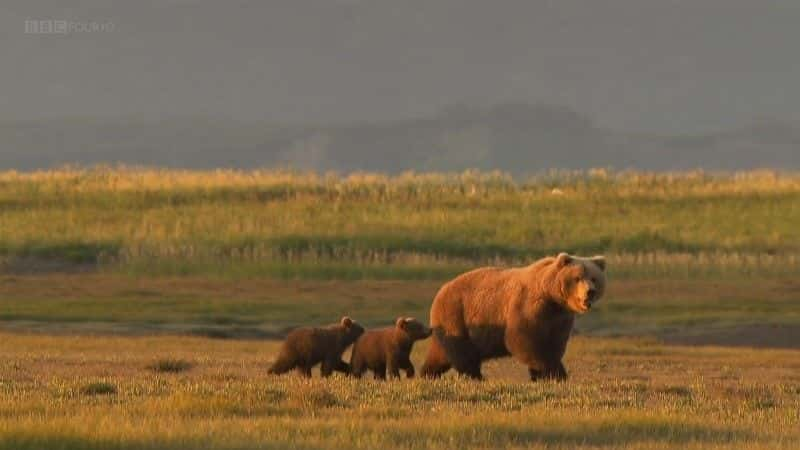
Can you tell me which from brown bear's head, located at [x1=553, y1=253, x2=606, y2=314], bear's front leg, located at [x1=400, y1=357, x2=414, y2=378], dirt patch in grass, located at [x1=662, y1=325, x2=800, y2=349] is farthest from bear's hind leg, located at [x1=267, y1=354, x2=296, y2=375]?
dirt patch in grass, located at [x1=662, y1=325, x2=800, y2=349]

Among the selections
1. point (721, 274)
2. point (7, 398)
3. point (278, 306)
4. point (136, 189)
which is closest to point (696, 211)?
point (721, 274)

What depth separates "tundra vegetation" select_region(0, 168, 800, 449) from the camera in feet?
49.1

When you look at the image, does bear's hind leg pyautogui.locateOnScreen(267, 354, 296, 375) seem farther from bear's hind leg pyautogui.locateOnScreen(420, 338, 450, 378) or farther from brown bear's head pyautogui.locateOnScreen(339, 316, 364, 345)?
bear's hind leg pyautogui.locateOnScreen(420, 338, 450, 378)

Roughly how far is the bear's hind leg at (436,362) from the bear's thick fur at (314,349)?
1169 millimetres

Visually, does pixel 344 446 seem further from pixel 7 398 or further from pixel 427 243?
pixel 427 243

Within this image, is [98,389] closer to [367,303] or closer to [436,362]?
[436,362]

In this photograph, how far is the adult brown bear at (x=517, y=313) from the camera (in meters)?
19.2

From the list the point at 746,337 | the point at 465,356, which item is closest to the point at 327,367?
the point at 465,356

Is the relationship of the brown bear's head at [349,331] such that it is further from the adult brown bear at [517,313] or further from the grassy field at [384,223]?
the grassy field at [384,223]

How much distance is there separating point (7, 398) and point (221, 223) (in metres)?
42.6

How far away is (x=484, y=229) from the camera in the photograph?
188ft

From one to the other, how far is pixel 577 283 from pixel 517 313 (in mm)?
897

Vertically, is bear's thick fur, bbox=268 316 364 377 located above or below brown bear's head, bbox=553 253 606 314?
below

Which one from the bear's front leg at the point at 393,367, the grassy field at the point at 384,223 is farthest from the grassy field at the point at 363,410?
the grassy field at the point at 384,223
